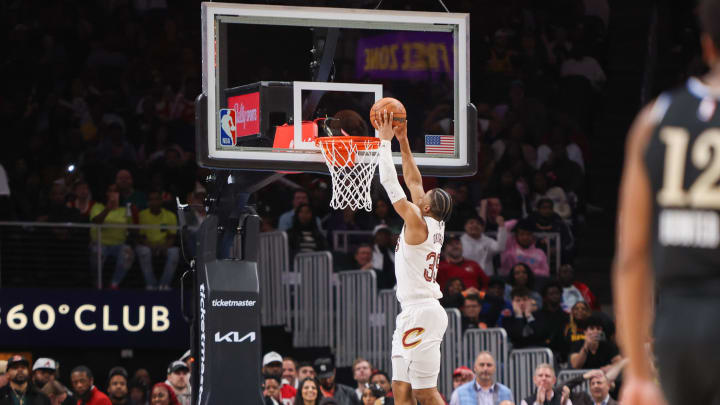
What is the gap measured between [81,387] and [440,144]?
4891mm

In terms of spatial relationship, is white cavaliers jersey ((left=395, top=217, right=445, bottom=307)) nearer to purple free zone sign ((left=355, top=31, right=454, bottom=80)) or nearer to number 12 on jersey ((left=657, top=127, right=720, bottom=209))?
purple free zone sign ((left=355, top=31, right=454, bottom=80))

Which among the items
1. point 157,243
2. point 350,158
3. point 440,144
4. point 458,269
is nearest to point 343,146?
point 350,158

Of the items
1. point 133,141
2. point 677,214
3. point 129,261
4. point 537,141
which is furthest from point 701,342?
point 537,141

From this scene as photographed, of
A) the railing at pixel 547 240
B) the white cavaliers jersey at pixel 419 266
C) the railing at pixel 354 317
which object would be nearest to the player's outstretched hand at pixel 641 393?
the white cavaliers jersey at pixel 419 266

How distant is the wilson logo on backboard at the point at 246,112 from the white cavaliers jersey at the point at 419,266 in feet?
5.14

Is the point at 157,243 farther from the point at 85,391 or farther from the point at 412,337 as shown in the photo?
the point at 412,337

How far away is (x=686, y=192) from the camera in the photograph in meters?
3.18

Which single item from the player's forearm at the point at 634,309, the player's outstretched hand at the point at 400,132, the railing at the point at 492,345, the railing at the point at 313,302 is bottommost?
the railing at the point at 492,345

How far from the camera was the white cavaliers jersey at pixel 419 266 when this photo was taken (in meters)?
8.74

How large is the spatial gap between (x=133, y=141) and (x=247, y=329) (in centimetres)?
725

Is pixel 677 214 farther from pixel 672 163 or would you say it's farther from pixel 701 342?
pixel 701 342

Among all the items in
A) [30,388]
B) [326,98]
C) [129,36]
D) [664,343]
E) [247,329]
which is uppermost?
[129,36]

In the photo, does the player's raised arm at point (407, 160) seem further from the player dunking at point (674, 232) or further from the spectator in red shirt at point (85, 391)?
the player dunking at point (674, 232)

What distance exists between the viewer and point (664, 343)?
310cm
